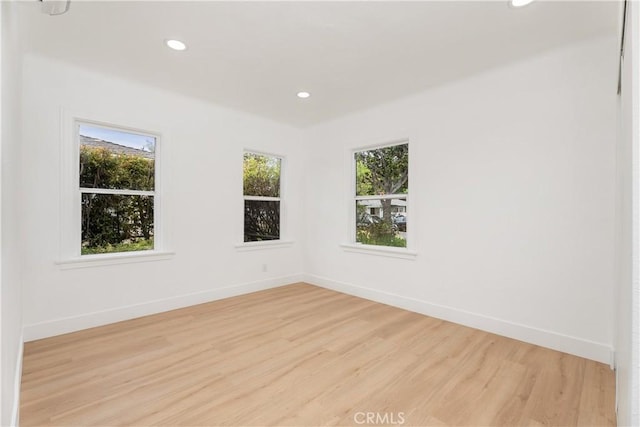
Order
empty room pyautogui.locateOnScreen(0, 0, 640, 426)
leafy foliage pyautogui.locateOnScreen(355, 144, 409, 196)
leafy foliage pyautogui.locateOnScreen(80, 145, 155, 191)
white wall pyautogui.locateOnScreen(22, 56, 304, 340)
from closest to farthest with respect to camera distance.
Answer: empty room pyautogui.locateOnScreen(0, 0, 640, 426) < white wall pyautogui.locateOnScreen(22, 56, 304, 340) < leafy foliage pyautogui.locateOnScreen(80, 145, 155, 191) < leafy foliage pyautogui.locateOnScreen(355, 144, 409, 196)

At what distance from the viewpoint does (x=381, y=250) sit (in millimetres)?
4059

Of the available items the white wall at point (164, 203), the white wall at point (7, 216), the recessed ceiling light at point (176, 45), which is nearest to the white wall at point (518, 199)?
the white wall at point (164, 203)

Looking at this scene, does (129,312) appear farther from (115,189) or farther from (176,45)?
(176,45)

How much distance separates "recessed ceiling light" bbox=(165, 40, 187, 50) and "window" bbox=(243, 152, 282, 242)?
76.7 inches

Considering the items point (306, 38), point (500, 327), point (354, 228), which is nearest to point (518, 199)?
point (500, 327)

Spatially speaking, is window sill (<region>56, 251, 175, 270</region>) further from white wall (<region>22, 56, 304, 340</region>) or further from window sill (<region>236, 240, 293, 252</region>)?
window sill (<region>236, 240, 293, 252</region>)

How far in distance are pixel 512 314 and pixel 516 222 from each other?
89 cm

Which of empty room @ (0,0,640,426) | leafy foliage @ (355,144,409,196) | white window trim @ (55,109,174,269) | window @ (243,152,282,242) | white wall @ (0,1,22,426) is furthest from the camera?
window @ (243,152,282,242)

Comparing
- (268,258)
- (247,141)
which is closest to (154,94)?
(247,141)

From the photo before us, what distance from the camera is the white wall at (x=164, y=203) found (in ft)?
9.23

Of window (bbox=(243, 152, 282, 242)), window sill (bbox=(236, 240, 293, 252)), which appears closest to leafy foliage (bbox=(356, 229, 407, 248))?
window sill (bbox=(236, 240, 293, 252))

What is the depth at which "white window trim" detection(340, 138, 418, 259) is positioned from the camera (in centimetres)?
374

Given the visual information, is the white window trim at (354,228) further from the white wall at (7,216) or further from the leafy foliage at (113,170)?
the white wall at (7,216)

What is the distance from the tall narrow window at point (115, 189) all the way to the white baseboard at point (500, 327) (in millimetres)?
2880
